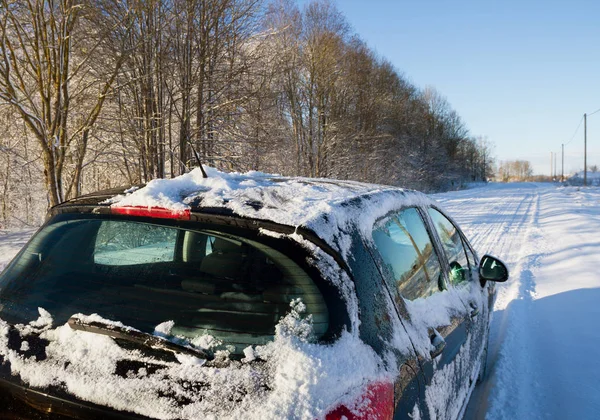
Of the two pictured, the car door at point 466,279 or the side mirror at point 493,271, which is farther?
the side mirror at point 493,271

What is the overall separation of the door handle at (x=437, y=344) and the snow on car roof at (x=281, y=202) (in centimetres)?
59

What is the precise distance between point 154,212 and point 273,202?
0.46m

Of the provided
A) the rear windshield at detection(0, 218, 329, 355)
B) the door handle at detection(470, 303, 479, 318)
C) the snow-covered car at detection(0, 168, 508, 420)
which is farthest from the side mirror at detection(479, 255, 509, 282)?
the rear windshield at detection(0, 218, 329, 355)

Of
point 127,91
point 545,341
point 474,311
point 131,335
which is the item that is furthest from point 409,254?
point 127,91

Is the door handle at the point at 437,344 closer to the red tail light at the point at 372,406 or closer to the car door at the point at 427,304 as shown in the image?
the car door at the point at 427,304

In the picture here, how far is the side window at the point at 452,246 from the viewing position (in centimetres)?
290

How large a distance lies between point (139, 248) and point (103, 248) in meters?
0.20

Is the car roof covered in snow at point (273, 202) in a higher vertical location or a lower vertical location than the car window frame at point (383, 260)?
higher

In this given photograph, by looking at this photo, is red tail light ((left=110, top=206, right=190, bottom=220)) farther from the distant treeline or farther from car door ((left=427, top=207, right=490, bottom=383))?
the distant treeline

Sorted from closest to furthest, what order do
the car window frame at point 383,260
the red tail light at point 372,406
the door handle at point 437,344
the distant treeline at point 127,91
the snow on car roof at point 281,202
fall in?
the red tail light at point 372,406 → the snow on car roof at point 281,202 → the car window frame at point 383,260 → the door handle at point 437,344 → the distant treeline at point 127,91

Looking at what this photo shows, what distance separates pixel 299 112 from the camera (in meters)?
28.9

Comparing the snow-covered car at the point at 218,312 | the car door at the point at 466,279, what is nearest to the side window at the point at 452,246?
the car door at the point at 466,279

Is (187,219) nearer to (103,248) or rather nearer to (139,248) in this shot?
(139,248)

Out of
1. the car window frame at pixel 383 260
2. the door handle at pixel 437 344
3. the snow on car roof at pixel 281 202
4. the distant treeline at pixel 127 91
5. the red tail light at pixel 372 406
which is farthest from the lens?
the distant treeline at pixel 127 91
